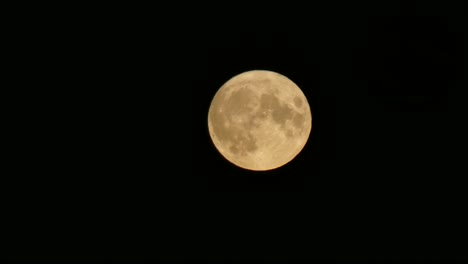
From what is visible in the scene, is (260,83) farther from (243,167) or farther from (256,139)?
(243,167)

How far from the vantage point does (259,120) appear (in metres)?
5.69

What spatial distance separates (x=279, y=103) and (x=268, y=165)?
2.70 ft

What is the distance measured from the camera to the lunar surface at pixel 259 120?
5.73m

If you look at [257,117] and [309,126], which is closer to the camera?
[257,117]

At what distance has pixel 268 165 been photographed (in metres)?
6.07

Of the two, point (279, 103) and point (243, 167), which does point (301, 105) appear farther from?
point (243, 167)

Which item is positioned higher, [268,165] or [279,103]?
[279,103]

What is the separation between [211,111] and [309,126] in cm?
131

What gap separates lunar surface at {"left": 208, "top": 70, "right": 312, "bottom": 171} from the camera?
573cm

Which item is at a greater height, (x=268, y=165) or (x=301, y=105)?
(x=301, y=105)

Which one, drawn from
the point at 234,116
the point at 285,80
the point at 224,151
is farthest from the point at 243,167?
the point at 285,80

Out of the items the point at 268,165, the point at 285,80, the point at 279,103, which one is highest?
the point at 285,80

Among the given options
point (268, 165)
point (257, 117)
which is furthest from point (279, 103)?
point (268, 165)

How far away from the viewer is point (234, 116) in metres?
5.77
